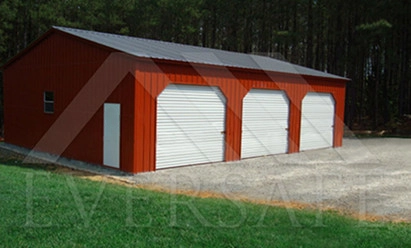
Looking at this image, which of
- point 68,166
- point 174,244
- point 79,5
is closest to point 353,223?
point 174,244

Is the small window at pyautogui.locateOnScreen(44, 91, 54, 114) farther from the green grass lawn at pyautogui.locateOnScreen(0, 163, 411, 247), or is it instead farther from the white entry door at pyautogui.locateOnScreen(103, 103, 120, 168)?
the green grass lawn at pyautogui.locateOnScreen(0, 163, 411, 247)

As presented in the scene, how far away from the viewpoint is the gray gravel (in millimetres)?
7939

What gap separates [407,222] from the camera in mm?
6445

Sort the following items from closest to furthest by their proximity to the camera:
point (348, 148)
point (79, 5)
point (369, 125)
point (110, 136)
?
point (110, 136) → point (348, 148) → point (79, 5) → point (369, 125)

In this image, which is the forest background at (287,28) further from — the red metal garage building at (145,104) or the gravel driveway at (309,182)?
the gravel driveway at (309,182)

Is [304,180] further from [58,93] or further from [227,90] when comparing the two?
[58,93]

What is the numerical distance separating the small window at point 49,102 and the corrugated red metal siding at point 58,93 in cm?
19

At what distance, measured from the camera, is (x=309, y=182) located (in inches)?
395

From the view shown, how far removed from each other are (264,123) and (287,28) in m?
22.3

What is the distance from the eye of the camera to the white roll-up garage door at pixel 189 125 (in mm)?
11195

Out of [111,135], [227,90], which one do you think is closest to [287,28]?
[227,90]

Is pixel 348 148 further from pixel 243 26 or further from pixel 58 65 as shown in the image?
pixel 243 26

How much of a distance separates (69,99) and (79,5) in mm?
18924

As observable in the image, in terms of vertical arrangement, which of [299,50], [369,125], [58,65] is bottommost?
[369,125]
